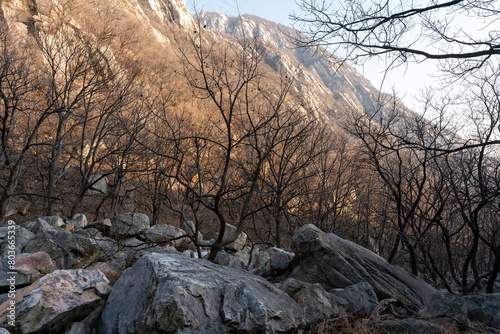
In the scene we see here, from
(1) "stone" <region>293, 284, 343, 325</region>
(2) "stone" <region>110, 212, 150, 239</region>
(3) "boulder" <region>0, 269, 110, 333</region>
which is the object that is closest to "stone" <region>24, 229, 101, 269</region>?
(3) "boulder" <region>0, 269, 110, 333</region>

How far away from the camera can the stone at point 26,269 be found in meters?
3.45

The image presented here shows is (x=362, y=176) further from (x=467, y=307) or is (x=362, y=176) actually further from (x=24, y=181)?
(x=24, y=181)

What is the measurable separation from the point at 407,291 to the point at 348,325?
2338mm

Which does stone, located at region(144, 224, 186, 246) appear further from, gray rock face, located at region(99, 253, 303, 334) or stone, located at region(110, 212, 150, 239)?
gray rock face, located at region(99, 253, 303, 334)

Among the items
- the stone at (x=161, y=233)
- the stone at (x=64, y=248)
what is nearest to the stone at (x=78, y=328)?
the stone at (x=64, y=248)

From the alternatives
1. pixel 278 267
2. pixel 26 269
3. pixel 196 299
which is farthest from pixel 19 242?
pixel 278 267

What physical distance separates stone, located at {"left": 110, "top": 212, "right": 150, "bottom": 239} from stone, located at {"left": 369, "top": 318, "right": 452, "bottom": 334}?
273 inches

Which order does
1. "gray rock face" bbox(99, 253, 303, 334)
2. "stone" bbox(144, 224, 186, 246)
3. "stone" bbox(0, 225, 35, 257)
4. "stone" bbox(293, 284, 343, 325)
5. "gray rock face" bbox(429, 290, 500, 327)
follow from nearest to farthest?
"gray rock face" bbox(99, 253, 303, 334) → "stone" bbox(293, 284, 343, 325) → "gray rock face" bbox(429, 290, 500, 327) → "stone" bbox(0, 225, 35, 257) → "stone" bbox(144, 224, 186, 246)

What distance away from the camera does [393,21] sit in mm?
3623

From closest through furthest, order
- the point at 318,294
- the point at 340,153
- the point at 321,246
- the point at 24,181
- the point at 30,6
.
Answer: the point at 318,294 → the point at 321,246 → the point at 24,181 → the point at 340,153 → the point at 30,6

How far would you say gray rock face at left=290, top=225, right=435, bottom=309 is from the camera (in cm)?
453

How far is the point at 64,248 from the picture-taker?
4848mm

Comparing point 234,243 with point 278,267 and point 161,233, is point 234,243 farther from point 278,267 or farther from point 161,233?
point 278,267

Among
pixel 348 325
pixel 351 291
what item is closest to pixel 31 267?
pixel 348 325
